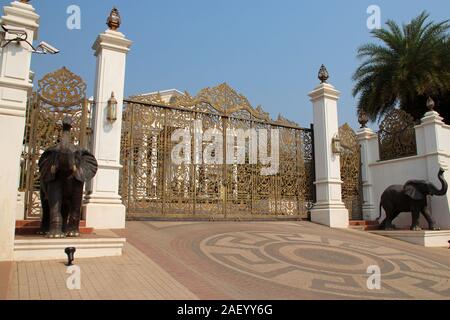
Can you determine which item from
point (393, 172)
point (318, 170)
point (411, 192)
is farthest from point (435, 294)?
point (393, 172)

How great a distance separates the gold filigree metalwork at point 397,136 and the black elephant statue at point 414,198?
1504mm

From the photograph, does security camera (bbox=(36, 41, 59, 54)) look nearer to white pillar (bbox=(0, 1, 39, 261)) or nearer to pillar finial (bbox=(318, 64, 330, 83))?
white pillar (bbox=(0, 1, 39, 261))

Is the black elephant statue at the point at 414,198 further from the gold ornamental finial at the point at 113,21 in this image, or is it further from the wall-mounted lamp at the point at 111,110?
the gold ornamental finial at the point at 113,21

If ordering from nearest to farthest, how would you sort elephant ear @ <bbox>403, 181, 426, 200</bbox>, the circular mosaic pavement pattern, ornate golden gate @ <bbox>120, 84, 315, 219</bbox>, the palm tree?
1. the circular mosaic pavement pattern
2. ornate golden gate @ <bbox>120, 84, 315, 219</bbox>
3. elephant ear @ <bbox>403, 181, 426, 200</bbox>
4. the palm tree

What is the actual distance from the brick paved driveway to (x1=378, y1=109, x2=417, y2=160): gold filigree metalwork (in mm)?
3702

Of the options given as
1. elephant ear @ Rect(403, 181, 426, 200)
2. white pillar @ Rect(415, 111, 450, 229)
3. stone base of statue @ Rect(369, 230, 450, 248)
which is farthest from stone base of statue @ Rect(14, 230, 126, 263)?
white pillar @ Rect(415, 111, 450, 229)

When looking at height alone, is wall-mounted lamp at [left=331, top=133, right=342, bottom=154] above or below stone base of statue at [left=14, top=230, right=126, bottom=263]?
above

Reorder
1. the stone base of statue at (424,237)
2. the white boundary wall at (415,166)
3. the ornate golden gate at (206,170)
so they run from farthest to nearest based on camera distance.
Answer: the white boundary wall at (415,166), the stone base of statue at (424,237), the ornate golden gate at (206,170)

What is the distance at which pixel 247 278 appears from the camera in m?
4.89

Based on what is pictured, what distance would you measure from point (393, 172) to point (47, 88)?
9.49 metres

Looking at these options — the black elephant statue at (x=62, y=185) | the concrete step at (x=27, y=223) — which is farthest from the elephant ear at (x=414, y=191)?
the concrete step at (x=27, y=223)

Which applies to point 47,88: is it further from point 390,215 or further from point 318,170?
point 390,215

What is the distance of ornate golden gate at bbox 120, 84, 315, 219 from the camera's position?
332 inches

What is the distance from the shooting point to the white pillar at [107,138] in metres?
7.03
